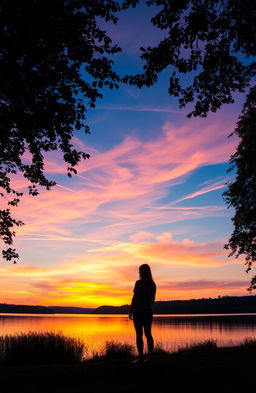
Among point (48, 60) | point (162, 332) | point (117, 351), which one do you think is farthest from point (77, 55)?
point (162, 332)

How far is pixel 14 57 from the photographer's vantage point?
9.04 meters

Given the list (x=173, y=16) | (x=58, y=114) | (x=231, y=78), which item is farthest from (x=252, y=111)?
(x=58, y=114)

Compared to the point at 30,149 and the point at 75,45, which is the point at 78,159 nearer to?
the point at 30,149

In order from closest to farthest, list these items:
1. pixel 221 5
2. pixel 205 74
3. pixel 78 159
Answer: pixel 221 5, pixel 205 74, pixel 78 159

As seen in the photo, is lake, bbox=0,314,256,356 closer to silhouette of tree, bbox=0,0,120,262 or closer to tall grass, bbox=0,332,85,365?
tall grass, bbox=0,332,85,365

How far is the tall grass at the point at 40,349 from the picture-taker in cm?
1540

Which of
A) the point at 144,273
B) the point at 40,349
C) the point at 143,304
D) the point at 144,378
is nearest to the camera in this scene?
the point at 144,378

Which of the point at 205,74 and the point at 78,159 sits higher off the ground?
the point at 205,74

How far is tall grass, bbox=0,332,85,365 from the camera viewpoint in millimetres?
15398

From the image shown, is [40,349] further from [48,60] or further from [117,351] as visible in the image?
[48,60]

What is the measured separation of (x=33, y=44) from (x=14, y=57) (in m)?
0.57

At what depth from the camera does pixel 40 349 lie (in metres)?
16.1

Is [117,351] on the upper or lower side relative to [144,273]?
lower

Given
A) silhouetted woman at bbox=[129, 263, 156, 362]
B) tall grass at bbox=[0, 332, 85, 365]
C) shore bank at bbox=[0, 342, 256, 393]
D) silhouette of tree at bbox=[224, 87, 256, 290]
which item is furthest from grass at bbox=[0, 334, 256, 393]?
silhouette of tree at bbox=[224, 87, 256, 290]
